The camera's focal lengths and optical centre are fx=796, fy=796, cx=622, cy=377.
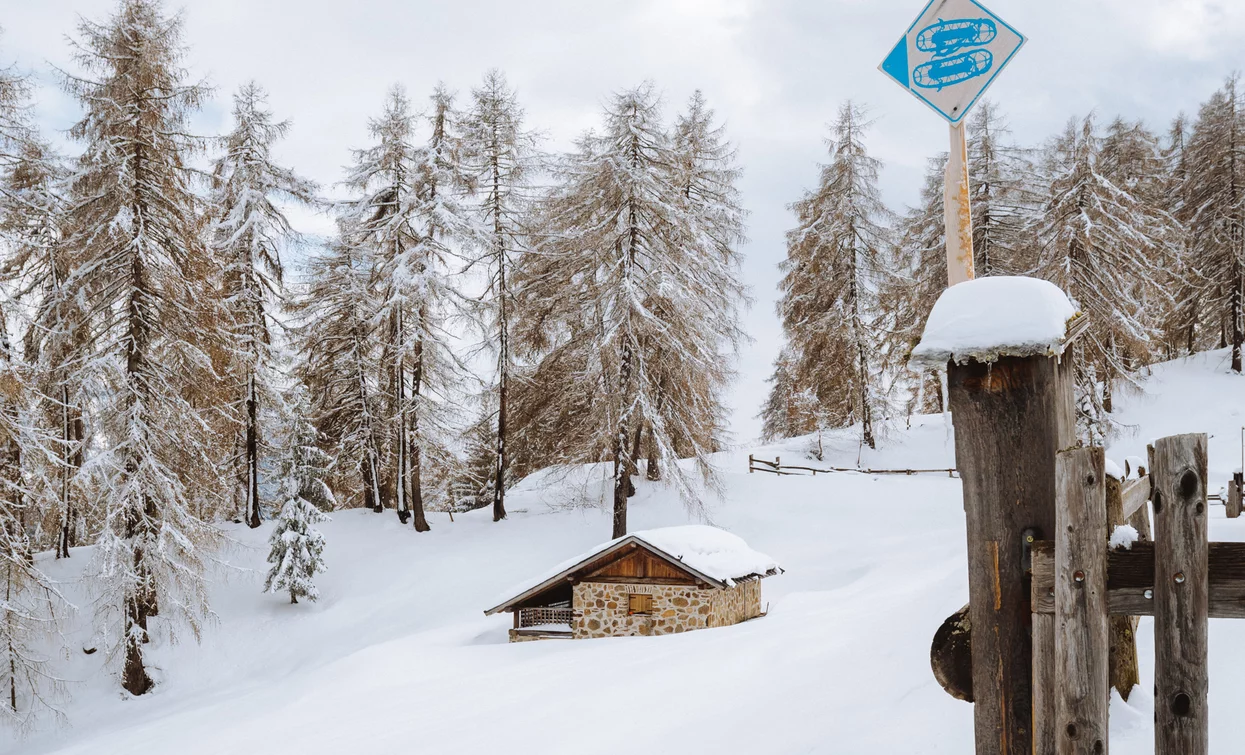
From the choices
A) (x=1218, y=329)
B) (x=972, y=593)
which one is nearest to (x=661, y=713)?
(x=972, y=593)

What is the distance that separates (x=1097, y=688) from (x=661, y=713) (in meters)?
5.82

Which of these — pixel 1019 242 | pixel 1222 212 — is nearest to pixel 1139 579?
pixel 1019 242

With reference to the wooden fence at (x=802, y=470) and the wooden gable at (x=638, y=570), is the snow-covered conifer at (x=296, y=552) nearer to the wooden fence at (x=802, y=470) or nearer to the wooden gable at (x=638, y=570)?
the wooden gable at (x=638, y=570)

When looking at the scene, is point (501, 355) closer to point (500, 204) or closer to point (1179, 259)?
point (500, 204)

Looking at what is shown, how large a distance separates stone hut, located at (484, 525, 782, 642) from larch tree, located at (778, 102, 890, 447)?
12.7m

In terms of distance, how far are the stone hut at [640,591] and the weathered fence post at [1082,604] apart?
1530 cm

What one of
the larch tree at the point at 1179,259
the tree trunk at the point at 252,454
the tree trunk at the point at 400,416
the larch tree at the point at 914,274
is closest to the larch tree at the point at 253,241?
the tree trunk at the point at 252,454

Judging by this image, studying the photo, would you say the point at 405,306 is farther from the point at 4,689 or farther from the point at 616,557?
the point at 4,689

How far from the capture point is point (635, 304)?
69.2ft

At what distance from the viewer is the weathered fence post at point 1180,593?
2322mm

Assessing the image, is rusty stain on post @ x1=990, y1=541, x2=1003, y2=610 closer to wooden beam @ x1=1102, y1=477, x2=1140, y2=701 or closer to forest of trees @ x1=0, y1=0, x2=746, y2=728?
wooden beam @ x1=1102, y1=477, x2=1140, y2=701

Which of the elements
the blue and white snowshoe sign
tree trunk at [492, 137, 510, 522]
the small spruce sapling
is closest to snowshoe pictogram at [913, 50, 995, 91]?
the blue and white snowshoe sign

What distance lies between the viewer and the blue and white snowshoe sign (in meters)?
3.66

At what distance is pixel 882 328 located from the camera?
31.2 metres
